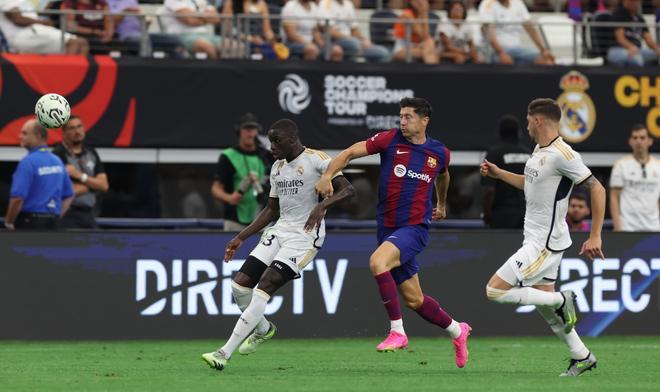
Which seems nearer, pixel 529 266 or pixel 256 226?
pixel 529 266

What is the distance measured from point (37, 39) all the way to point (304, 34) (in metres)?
3.68

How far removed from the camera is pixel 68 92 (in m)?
17.9

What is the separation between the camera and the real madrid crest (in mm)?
19719

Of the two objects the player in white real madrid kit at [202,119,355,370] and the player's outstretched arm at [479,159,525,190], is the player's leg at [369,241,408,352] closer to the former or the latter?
the player in white real madrid kit at [202,119,355,370]

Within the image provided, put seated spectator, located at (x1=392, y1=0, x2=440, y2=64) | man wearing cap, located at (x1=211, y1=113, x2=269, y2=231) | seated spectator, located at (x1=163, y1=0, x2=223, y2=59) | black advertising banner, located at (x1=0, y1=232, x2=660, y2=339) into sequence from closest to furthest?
1. black advertising banner, located at (x1=0, y1=232, x2=660, y2=339)
2. man wearing cap, located at (x1=211, y1=113, x2=269, y2=231)
3. seated spectator, located at (x1=163, y1=0, x2=223, y2=59)
4. seated spectator, located at (x1=392, y1=0, x2=440, y2=64)

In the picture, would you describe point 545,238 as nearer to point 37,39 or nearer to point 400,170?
point 400,170

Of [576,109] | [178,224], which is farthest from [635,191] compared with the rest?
[178,224]

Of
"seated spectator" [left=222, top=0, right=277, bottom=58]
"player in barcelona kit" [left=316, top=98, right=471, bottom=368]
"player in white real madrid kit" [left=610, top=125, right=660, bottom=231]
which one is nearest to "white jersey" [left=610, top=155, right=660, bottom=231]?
"player in white real madrid kit" [left=610, top=125, right=660, bottom=231]

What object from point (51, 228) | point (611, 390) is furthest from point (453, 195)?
point (611, 390)

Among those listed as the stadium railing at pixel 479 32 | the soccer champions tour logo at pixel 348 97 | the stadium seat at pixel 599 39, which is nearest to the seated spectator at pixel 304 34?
Result: the stadium railing at pixel 479 32

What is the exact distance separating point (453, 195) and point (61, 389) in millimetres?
12483

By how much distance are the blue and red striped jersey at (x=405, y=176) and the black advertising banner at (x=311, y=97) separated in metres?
7.67

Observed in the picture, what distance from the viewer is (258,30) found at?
747 inches

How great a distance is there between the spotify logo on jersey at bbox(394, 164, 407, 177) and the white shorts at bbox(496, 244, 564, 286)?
1183mm
